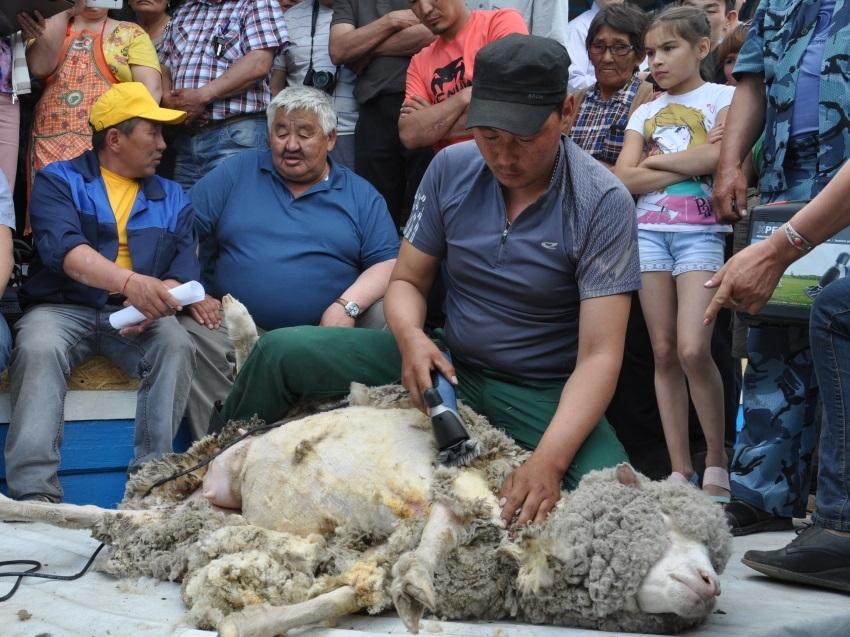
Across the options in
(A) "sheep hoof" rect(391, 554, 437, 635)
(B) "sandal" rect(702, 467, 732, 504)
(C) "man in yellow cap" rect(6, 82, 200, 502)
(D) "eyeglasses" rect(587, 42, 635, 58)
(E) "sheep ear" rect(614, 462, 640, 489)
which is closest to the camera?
(A) "sheep hoof" rect(391, 554, 437, 635)

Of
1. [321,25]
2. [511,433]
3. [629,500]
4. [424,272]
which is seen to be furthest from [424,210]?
[321,25]

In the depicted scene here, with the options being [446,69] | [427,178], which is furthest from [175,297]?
[446,69]

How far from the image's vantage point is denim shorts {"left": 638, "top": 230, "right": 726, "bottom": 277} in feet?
13.2

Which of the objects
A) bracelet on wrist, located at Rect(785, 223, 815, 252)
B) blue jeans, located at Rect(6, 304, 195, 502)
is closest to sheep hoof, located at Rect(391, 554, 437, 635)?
bracelet on wrist, located at Rect(785, 223, 815, 252)

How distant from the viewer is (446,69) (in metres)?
4.86

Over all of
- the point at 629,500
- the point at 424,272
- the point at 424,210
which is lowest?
the point at 629,500

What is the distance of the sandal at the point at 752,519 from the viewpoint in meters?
3.48

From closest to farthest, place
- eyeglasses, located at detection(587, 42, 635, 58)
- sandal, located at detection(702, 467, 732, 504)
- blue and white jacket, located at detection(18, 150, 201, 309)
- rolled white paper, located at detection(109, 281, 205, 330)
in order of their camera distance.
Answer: sandal, located at detection(702, 467, 732, 504), rolled white paper, located at detection(109, 281, 205, 330), blue and white jacket, located at detection(18, 150, 201, 309), eyeglasses, located at detection(587, 42, 635, 58)

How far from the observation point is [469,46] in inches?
189

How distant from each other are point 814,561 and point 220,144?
3.91 m

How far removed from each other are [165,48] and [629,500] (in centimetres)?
440

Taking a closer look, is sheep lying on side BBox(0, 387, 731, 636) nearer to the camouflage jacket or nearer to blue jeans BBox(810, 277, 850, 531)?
blue jeans BBox(810, 277, 850, 531)

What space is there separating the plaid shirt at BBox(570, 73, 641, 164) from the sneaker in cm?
232

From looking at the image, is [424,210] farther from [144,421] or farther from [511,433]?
[144,421]
